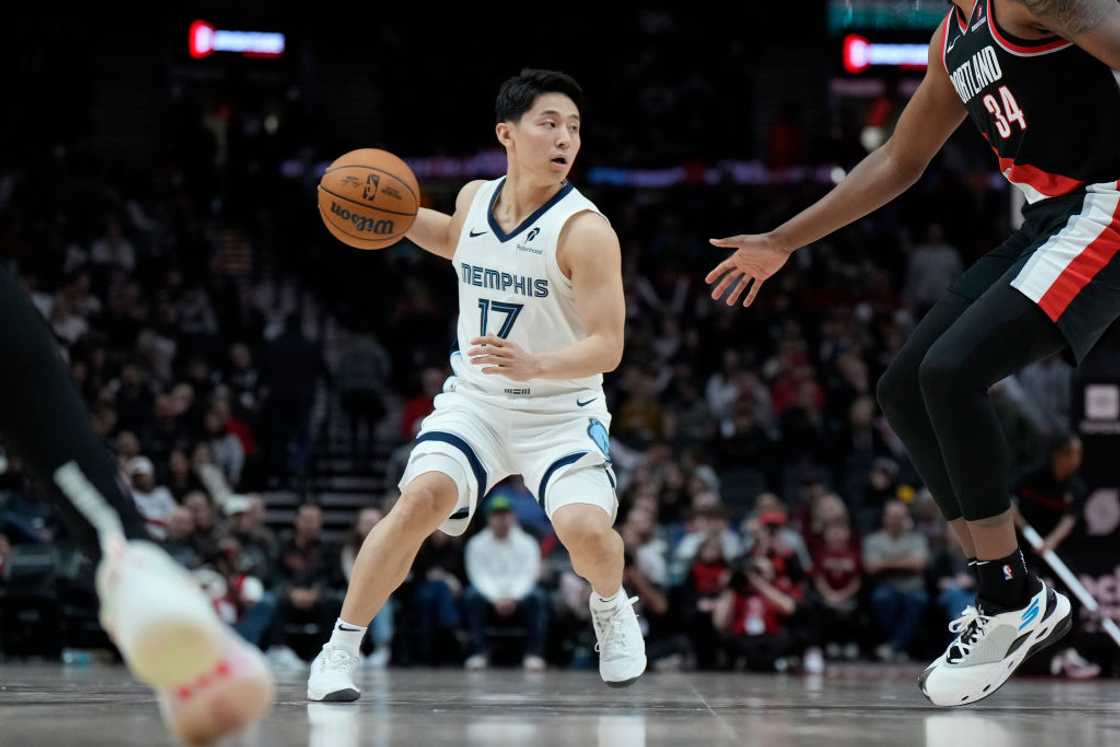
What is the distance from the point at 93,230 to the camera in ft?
55.2

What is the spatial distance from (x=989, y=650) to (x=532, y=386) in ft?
5.96

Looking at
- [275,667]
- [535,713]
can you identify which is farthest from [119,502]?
[275,667]

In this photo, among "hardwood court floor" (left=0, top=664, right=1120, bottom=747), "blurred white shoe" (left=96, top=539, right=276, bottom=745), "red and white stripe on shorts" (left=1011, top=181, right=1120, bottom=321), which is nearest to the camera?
"blurred white shoe" (left=96, top=539, right=276, bottom=745)

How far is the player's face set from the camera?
5383 millimetres

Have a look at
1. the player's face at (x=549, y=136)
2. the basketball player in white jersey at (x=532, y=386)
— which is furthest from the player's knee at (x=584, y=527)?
the player's face at (x=549, y=136)

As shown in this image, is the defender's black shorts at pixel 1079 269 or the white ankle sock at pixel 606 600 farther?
the white ankle sock at pixel 606 600

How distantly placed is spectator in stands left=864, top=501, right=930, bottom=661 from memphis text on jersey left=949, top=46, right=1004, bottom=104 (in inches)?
304

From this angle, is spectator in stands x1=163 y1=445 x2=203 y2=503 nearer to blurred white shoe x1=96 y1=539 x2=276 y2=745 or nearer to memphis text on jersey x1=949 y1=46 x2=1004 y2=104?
memphis text on jersey x1=949 y1=46 x2=1004 y2=104

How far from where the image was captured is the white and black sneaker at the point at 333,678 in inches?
191

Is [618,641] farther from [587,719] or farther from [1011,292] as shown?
[1011,292]

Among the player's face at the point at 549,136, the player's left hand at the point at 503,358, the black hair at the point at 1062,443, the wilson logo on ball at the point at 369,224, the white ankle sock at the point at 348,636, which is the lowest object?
the white ankle sock at the point at 348,636

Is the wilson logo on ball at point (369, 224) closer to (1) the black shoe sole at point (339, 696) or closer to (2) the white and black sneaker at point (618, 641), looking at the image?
(2) the white and black sneaker at point (618, 641)

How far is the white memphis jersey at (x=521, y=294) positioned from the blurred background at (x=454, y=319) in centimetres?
196

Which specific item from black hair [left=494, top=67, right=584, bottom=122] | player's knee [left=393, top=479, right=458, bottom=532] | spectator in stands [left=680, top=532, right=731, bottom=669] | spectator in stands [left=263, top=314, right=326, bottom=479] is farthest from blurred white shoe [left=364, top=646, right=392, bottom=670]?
black hair [left=494, top=67, right=584, bottom=122]
